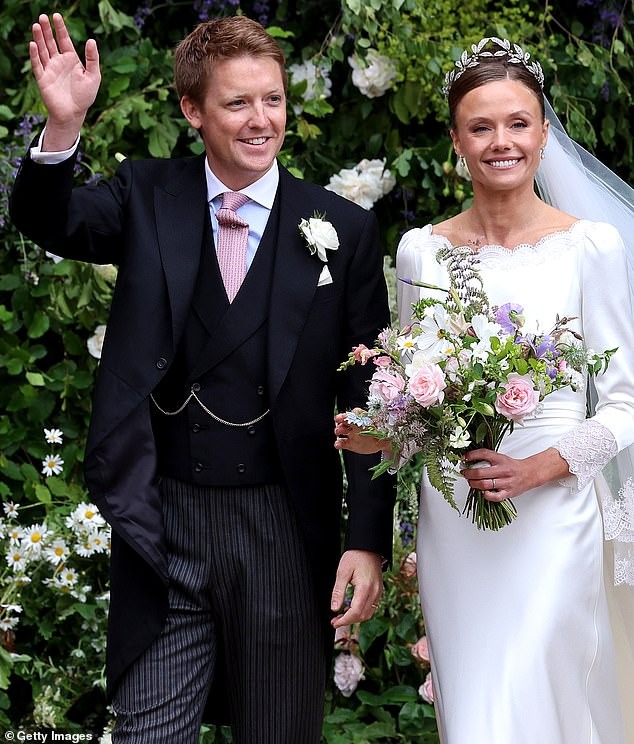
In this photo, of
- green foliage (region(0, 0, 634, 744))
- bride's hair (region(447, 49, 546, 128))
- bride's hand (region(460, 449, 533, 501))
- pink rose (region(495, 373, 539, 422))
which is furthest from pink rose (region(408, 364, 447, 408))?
green foliage (region(0, 0, 634, 744))

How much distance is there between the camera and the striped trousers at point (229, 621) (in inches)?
121

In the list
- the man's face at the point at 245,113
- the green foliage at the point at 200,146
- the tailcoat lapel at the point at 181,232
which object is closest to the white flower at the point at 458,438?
the tailcoat lapel at the point at 181,232

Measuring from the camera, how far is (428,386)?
272cm

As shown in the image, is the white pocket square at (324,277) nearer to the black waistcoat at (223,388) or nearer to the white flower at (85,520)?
the black waistcoat at (223,388)

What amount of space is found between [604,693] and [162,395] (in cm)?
127

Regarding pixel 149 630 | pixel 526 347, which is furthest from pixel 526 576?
pixel 149 630

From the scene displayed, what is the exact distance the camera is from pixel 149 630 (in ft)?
10.1

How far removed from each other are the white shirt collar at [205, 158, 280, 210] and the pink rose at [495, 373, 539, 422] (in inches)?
32.5

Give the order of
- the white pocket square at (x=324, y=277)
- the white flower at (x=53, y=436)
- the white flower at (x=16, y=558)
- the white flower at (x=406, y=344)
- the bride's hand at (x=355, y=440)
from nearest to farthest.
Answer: the white flower at (x=406, y=344) < the bride's hand at (x=355, y=440) < the white pocket square at (x=324, y=277) < the white flower at (x=16, y=558) < the white flower at (x=53, y=436)

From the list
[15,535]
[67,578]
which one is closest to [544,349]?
[67,578]

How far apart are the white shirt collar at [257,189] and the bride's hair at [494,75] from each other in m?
0.52

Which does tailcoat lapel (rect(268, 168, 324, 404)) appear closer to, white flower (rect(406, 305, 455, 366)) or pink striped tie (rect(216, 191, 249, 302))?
pink striped tie (rect(216, 191, 249, 302))

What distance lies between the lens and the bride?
2992 mm

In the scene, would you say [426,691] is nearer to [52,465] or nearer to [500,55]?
[52,465]
